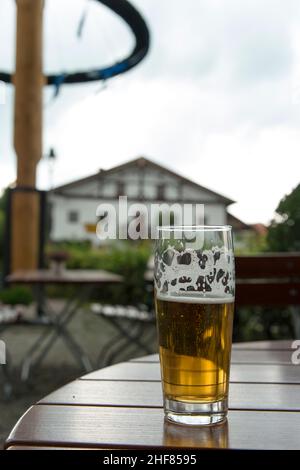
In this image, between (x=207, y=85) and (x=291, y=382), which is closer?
(x=291, y=382)

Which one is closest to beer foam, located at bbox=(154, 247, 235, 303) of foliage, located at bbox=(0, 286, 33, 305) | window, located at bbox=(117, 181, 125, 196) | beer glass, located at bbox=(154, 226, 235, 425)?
beer glass, located at bbox=(154, 226, 235, 425)

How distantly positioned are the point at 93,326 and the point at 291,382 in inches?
210

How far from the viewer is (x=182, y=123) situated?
17.8ft

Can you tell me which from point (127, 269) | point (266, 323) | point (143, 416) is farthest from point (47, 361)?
point (143, 416)

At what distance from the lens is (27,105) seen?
5832 millimetres

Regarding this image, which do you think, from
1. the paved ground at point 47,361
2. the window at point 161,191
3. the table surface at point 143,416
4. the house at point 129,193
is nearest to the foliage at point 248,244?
the house at point 129,193

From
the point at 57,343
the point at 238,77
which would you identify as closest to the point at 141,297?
the point at 57,343

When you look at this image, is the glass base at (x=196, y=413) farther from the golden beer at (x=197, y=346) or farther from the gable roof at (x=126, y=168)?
the gable roof at (x=126, y=168)

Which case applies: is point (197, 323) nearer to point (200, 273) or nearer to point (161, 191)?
point (200, 273)

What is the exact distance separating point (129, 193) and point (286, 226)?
2682 mm

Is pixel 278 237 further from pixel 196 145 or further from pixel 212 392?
pixel 212 392

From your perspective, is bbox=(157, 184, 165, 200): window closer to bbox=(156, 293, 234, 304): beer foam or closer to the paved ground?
the paved ground

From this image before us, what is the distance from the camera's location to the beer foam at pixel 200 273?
605 mm

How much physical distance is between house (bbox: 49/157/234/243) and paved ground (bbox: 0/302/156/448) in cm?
109
